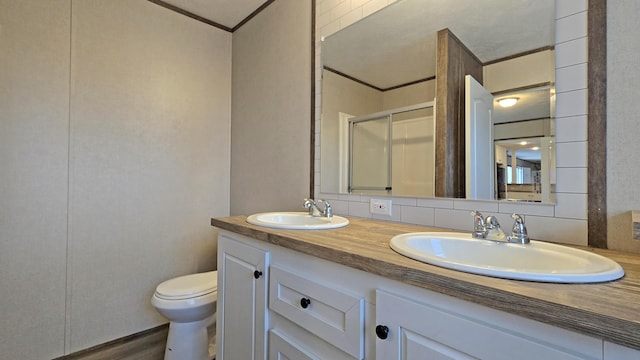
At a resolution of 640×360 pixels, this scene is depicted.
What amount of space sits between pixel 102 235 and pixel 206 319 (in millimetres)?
848

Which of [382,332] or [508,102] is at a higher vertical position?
[508,102]

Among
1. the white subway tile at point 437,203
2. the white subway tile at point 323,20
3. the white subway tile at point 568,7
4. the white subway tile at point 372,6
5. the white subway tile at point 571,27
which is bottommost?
the white subway tile at point 437,203

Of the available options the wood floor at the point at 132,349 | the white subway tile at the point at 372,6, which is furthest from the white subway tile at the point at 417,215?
the wood floor at the point at 132,349

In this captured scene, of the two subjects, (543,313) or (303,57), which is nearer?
(543,313)

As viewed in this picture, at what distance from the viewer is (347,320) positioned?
743 millimetres

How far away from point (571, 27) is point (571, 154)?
387 mm

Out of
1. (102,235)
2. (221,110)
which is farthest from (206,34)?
(102,235)

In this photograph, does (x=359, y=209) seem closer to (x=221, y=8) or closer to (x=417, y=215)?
(x=417, y=215)

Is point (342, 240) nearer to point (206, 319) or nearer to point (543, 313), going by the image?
point (543, 313)

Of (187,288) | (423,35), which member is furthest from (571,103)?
(187,288)

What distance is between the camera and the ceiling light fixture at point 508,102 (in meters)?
0.98

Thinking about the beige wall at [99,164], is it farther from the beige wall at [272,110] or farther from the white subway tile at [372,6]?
the white subway tile at [372,6]

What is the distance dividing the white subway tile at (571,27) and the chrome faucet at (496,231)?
0.57 meters

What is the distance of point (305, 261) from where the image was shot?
0.88 meters
